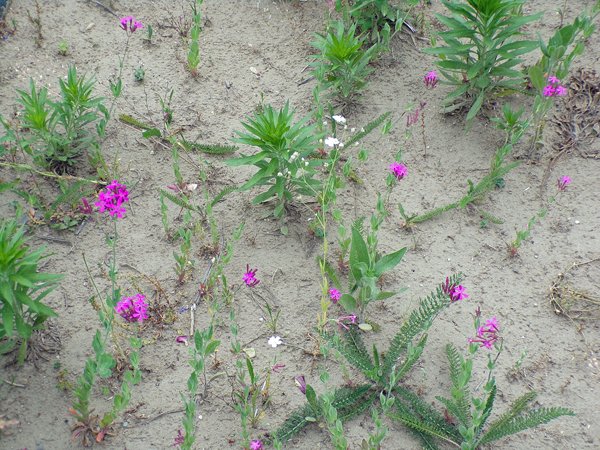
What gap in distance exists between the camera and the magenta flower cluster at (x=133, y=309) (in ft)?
10.1

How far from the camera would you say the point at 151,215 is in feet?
12.7

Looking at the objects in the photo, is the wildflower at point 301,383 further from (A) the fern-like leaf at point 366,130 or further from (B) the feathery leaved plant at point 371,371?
(A) the fern-like leaf at point 366,130

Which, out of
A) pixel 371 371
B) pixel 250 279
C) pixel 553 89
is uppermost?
pixel 553 89

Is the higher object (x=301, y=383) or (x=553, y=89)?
(x=553, y=89)

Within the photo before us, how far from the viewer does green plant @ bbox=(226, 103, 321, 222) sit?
11.4ft

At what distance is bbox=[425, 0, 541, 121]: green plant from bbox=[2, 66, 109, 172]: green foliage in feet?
7.19

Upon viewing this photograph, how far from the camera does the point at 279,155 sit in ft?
11.5

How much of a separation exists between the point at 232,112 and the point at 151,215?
3.38ft

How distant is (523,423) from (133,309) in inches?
74.3

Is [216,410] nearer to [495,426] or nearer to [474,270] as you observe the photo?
[495,426]

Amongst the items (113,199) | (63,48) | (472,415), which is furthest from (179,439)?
(63,48)

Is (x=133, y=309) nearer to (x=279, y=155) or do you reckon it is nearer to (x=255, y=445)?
(x=255, y=445)

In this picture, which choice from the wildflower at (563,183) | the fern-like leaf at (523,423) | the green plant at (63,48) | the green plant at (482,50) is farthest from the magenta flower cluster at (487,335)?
the green plant at (63,48)

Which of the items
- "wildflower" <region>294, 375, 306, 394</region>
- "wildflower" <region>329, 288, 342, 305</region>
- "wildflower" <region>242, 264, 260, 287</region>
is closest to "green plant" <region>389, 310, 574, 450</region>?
"wildflower" <region>294, 375, 306, 394</region>
